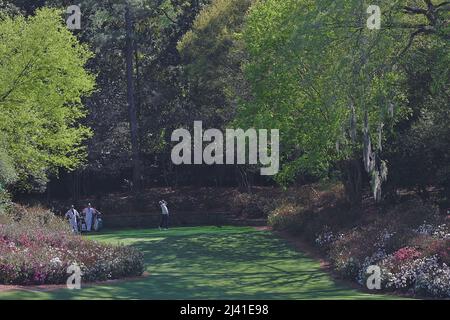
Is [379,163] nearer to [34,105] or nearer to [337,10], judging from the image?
[337,10]

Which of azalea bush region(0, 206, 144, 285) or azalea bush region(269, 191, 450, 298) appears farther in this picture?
azalea bush region(0, 206, 144, 285)

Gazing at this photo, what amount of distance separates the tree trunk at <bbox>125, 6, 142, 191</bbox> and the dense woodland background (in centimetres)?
10

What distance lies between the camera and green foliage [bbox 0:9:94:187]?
3650cm

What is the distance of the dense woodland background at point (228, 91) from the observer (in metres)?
25.2

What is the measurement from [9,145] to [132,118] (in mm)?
15964

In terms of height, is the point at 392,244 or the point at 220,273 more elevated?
the point at 392,244

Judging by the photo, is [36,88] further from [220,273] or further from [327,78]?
[220,273]

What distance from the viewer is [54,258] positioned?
21047 mm

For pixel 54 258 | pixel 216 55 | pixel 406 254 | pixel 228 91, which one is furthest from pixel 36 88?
pixel 406 254

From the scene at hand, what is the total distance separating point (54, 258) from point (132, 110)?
31.1 metres

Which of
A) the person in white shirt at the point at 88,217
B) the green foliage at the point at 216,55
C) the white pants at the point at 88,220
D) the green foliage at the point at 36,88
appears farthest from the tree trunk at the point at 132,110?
the green foliage at the point at 36,88

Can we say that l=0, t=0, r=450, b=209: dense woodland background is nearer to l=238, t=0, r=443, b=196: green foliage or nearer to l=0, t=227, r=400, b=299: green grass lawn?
l=238, t=0, r=443, b=196: green foliage

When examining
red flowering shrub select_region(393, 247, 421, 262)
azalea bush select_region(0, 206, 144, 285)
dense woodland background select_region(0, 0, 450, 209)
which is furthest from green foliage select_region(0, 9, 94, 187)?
red flowering shrub select_region(393, 247, 421, 262)

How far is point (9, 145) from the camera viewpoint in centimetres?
3625
